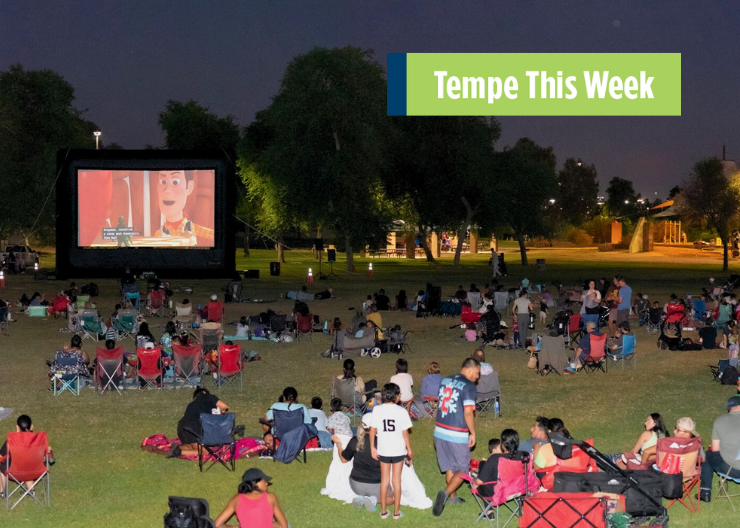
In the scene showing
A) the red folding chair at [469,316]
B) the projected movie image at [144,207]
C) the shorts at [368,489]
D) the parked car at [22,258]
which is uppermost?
the projected movie image at [144,207]

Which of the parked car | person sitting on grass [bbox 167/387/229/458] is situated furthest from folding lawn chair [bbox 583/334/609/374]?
the parked car

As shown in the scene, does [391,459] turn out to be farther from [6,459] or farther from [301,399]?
[301,399]

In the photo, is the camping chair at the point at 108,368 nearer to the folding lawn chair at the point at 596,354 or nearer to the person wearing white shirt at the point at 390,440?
the person wearing white shirt at the point at 390,440

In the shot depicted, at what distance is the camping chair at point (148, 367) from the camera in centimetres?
1238

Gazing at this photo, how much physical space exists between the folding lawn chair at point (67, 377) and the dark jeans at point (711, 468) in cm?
834

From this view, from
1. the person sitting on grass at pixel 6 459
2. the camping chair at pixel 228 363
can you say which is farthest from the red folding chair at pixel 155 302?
the person sitting on grass at pixel 6 459

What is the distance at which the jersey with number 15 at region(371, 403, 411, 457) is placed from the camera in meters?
6.96

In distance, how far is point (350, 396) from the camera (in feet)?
35.5

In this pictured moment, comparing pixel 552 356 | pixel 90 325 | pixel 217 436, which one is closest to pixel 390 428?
pixel 217 436

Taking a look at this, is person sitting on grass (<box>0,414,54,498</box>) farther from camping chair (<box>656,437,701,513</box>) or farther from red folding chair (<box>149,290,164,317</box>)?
red folding chair (<box>149,290,164,317</box>)

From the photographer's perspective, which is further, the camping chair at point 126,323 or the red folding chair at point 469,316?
the red folding chair at point 469,316

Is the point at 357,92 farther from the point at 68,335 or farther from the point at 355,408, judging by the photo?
the point at 355,408

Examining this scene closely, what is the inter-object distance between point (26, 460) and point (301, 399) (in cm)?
509

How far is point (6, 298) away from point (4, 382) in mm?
15138
